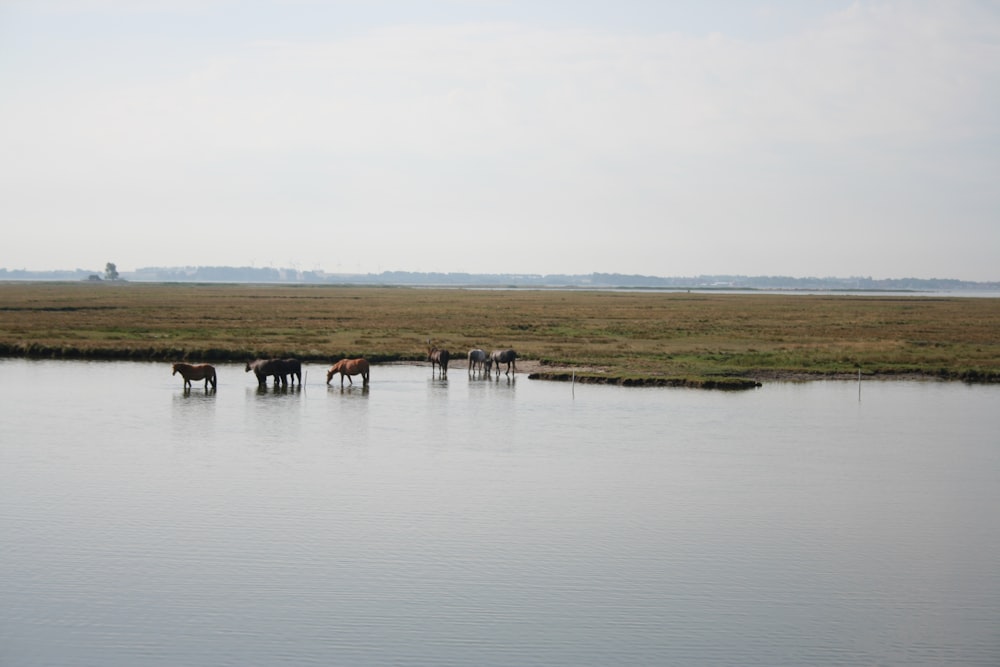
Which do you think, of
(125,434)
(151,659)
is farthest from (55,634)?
(125,434)

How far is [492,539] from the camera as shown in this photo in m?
15.8

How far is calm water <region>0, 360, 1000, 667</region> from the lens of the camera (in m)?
12.1

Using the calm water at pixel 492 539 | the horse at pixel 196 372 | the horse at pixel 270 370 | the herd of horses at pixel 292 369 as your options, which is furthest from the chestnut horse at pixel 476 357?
the calm water at pixel 492 539

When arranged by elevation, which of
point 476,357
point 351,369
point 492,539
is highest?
point 476,357

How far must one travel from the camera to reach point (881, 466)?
72.3ft

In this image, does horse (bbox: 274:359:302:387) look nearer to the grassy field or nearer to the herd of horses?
the herd of horses

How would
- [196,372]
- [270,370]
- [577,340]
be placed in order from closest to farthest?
[196,372] → [270,370] → [577,340]

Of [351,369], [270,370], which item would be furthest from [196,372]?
[351,369]

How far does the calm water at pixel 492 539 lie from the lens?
12.1 metres

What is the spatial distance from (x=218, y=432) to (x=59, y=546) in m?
9.86

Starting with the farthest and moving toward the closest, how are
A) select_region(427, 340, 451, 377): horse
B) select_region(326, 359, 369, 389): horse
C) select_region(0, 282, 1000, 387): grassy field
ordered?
select_region(0, 282, 1000, 387): grassy field < select_region(427, 340, 451, 377): horse < select_region(326, 359, 369, 389): horse

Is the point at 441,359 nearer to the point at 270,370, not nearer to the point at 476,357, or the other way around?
the point at 476,357

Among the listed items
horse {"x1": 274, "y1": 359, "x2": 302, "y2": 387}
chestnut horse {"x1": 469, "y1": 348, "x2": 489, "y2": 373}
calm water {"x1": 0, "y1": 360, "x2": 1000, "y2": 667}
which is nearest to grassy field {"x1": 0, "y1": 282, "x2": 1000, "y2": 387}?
chestnut horse {"x1": 469, "y1": 348, "x2": 489, "y2": 373}

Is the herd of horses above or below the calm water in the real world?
above
